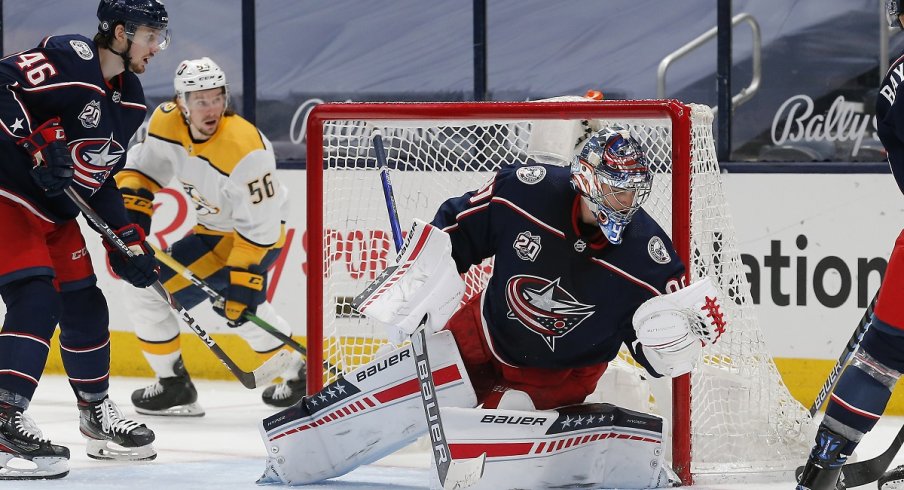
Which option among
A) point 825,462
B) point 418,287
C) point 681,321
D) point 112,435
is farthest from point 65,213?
point 825,462

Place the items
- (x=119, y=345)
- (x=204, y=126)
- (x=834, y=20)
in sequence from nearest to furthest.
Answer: (x=204, y=126) < (x=834, y=20) < (x=119, y=345)

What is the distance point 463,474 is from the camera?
3.02 meters

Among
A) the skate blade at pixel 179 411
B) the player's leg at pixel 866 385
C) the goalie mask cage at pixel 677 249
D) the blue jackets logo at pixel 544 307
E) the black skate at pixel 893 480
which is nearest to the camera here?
the player's leg at pixel 866 385

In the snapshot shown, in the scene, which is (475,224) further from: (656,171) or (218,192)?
(218,192)

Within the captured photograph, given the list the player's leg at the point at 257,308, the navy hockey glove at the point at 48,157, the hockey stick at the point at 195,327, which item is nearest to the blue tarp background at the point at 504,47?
the player's leg at the point at 257,308

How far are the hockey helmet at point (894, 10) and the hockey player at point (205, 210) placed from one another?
2.22 metres

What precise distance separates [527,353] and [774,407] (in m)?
0.71

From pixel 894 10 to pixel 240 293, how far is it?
236cm

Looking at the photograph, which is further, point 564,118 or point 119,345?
point 119,345

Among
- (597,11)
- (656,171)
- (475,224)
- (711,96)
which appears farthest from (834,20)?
(475,224)

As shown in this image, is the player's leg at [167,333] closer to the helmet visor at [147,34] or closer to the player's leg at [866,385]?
the helmet visor at [147,34]

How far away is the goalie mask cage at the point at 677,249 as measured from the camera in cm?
335

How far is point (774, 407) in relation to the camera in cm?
354

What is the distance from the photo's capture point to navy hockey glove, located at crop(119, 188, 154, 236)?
4555 mm
